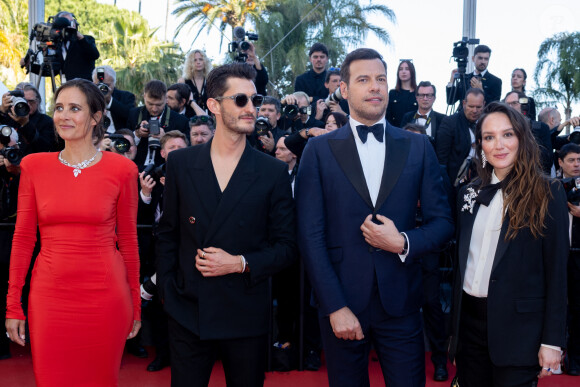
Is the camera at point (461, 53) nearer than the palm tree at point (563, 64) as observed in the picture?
Yes

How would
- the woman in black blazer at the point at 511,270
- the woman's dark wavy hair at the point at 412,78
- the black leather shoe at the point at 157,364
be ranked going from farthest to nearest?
1. the woman's dark wavy hair at the point at 412,78
2. the black leather shoe at the point at 157,364
3. the woman in black blazer at the point at 511,270

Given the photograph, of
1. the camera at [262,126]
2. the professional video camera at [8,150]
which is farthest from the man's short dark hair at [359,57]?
the professional video camera at [8,150]

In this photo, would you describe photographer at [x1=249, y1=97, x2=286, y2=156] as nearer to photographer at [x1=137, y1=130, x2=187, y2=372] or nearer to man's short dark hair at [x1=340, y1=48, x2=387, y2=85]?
photographer at [x1=137, y1=130, x2=187, y2=372]

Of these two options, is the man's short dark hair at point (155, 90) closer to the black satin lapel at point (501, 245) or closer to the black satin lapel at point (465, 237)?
the black satin lapel at point (465, 237)

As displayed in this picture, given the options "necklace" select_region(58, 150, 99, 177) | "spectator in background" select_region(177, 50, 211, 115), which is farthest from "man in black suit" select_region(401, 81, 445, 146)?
"necklace" select_region(58, 150, 99, 177)

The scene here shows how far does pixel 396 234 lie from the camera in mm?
2312

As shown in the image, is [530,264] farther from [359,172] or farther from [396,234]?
[359,172]

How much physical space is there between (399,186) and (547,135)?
4.18 meters

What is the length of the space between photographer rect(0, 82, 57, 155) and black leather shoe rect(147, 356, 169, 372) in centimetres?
199

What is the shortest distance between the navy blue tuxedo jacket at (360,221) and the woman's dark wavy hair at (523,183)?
26cm

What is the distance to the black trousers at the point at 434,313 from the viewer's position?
4.14m

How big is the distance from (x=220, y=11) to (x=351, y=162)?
2162 cm

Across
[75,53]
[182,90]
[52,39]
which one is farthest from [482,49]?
[52,39]

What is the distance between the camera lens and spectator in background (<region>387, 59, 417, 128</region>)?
655 centimetres
